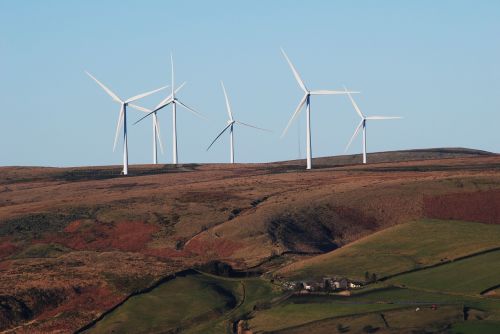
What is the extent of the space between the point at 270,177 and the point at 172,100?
89.0 ft

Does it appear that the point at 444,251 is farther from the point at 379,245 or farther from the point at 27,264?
the point at 27,264

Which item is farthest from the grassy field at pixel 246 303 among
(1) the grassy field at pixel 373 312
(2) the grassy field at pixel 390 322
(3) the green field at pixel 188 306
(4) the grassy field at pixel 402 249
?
(2) the grassy field at pixel 390 322

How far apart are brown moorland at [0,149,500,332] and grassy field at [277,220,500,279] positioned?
5253mm

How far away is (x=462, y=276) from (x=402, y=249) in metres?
13.6

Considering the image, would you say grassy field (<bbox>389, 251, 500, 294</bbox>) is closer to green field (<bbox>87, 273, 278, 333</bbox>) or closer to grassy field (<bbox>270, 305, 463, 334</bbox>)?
grassy field (<bbox>270, 305, 463, 334</bbox>)

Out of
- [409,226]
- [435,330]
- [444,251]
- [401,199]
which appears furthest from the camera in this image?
[401,199]

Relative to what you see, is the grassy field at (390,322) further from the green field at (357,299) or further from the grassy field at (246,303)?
the grassy field at (246,303)

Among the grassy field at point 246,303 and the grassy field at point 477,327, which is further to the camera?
the grassy field at point 246,303

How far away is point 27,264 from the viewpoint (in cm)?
9581

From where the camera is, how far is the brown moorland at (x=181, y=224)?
270 feet

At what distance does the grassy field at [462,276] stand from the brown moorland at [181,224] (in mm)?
16290

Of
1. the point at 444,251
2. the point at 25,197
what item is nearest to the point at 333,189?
the point at 444,251

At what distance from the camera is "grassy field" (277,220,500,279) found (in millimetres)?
86000

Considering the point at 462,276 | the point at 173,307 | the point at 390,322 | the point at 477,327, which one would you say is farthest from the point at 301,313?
the point at 462,276
